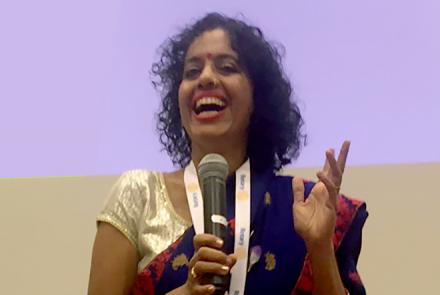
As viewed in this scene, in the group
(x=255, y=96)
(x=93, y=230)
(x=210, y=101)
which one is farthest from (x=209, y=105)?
(x=93, y=230)

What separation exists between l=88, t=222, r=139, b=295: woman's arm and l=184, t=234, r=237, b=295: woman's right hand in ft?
0.81

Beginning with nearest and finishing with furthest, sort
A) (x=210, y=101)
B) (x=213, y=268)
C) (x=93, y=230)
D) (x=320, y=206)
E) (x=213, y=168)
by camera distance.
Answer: (x=213, y=268), (x=213, y=168), (x=320, y=206), (x=210, y=101), (x=93, y=230)

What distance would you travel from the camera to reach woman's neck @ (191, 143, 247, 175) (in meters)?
1.15

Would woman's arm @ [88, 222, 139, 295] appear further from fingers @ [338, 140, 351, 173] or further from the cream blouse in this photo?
fingers @ [338, 140, 351, 173]

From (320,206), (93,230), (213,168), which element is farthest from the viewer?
(93,230)

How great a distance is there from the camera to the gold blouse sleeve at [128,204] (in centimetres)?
106

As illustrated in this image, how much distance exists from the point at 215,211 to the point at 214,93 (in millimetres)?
330

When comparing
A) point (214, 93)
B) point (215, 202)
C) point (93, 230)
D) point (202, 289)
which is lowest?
point (202, 289)

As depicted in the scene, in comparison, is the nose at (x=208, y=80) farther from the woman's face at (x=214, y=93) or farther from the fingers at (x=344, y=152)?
the fingers at (x=344, y=152)

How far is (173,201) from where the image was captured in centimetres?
111

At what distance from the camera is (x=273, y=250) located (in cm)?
105

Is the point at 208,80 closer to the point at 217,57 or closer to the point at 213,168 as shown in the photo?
the point at 217,57

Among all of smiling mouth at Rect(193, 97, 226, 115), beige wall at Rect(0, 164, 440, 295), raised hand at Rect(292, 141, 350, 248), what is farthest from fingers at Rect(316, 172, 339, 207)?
beige wall at Rect(0, 164, 440, 295)

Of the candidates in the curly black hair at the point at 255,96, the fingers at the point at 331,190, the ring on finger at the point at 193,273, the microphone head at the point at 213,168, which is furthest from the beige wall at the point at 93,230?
the ring on finger at the point at 193,273
